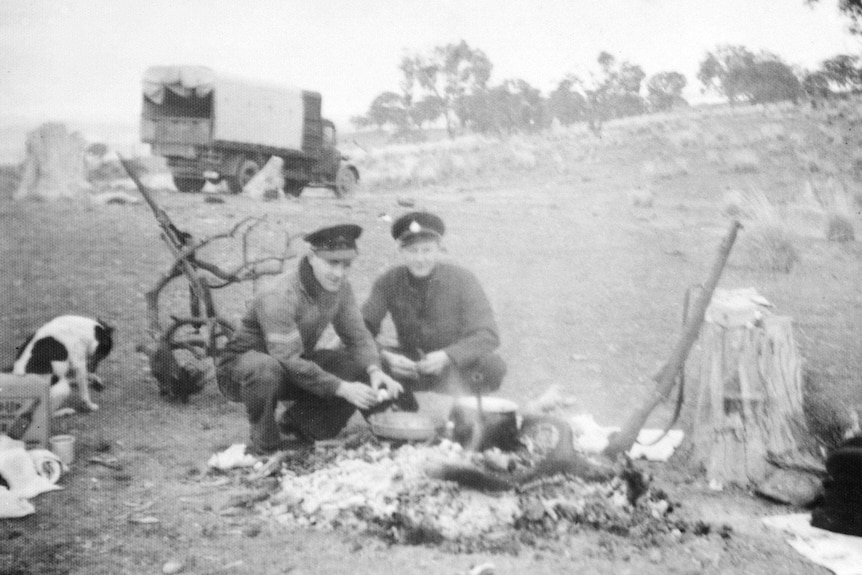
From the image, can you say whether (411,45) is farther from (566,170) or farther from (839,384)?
(566,170)

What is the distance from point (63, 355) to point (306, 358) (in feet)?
5.11

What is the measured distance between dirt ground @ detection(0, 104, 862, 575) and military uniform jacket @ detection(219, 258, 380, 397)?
59 cm

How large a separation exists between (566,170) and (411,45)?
471 cm

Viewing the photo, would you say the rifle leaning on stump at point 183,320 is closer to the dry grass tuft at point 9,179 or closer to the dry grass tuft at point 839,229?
the dry grass tuft at point 9,179

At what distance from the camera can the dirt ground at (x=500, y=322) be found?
2.72 meters

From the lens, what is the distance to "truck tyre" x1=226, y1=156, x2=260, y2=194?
920cm

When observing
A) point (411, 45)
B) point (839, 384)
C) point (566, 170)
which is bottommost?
point (839, 384)

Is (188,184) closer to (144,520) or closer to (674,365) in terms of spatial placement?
(144,520)

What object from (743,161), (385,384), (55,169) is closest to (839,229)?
(743,161)

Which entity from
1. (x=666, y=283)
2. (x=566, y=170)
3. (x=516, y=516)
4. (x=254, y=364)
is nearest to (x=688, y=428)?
(x=516, y=516)

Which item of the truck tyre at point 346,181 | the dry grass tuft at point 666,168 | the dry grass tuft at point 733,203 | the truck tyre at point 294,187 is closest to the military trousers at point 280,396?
the dry grass tuft at point 733,203

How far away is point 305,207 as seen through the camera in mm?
8477

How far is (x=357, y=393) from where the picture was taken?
3598 millimetres

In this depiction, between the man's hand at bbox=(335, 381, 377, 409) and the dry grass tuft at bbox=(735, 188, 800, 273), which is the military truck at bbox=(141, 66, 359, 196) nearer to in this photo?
the dry grass tuft at bbox=(735, 188, 800, 273)
